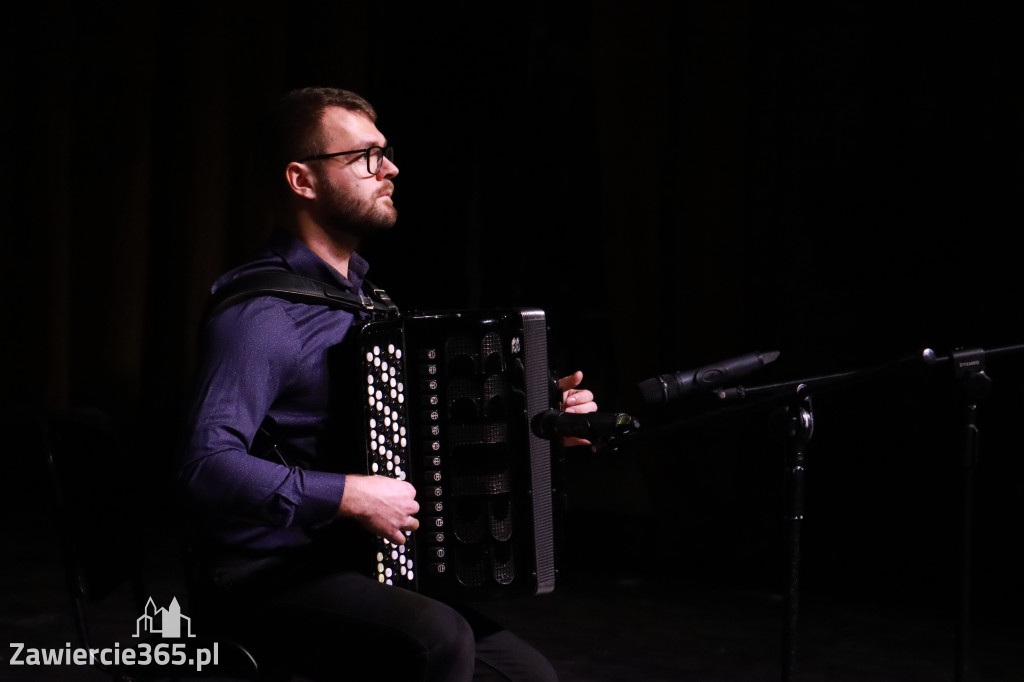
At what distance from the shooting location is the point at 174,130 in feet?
16.1

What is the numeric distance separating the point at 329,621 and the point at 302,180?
82 centimetres

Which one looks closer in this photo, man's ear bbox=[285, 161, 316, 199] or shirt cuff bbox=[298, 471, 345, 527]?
shirt cuff bbox=[298, 471, 345, 527]

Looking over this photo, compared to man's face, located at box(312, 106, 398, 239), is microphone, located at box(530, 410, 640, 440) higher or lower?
lower

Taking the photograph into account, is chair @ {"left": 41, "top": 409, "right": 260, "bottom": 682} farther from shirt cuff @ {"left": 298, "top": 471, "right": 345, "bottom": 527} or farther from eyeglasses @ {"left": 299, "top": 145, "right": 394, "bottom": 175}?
eyeglasses @ {"left": 299, "top": 145, "right": 394, "bottom": 175}

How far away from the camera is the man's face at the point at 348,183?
2.07 m

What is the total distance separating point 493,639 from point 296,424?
1.74ft

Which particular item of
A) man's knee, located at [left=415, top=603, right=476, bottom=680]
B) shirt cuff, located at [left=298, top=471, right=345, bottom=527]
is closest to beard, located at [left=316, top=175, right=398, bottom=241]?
shirt cuff, located at [left=298, top=471, right=345, bottom=527]

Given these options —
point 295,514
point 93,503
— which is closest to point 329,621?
point 295,514

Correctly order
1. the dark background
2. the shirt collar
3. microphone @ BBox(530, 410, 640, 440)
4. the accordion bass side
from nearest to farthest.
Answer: microphone @ BBox(530, 410, 640, 440), the accordion bass side, the shirt collar, the dark background

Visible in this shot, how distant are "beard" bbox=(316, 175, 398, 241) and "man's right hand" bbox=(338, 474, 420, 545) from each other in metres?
0.52

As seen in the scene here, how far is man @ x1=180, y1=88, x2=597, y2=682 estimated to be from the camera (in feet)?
5.79

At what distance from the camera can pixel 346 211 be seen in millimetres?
2076

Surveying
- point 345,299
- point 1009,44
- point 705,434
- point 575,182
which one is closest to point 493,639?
point 345,299

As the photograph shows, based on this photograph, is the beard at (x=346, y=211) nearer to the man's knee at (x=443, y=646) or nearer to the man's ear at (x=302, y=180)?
the man's ear at (x=302, y=180)
